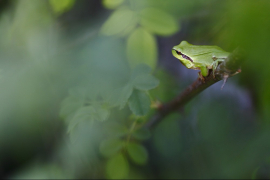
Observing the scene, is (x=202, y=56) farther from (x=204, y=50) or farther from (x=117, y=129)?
(x=117, y=129)

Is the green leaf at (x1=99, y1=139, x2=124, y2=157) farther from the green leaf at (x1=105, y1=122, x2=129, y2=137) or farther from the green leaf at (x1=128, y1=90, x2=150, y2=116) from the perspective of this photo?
the green leaf at (x1=128, y1=90, x2=150, y2=116)

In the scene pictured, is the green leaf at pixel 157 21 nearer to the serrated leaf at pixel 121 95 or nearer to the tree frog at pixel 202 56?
the tree frog at pixel 202 56

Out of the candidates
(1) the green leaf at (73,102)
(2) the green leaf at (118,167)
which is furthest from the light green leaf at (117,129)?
(1) the green leaf at (73,102)

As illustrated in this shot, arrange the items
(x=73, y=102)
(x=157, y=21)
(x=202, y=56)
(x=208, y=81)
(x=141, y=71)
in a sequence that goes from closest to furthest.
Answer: (x=208, y=81) < (x=202, y=56) < (x=141, y=71) < (x=73, y=102) < (x=157, y=21)

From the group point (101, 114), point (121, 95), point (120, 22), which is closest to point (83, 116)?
point (101, 114)

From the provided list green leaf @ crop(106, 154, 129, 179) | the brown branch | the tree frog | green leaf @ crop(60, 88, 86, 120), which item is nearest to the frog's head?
the tree frog
